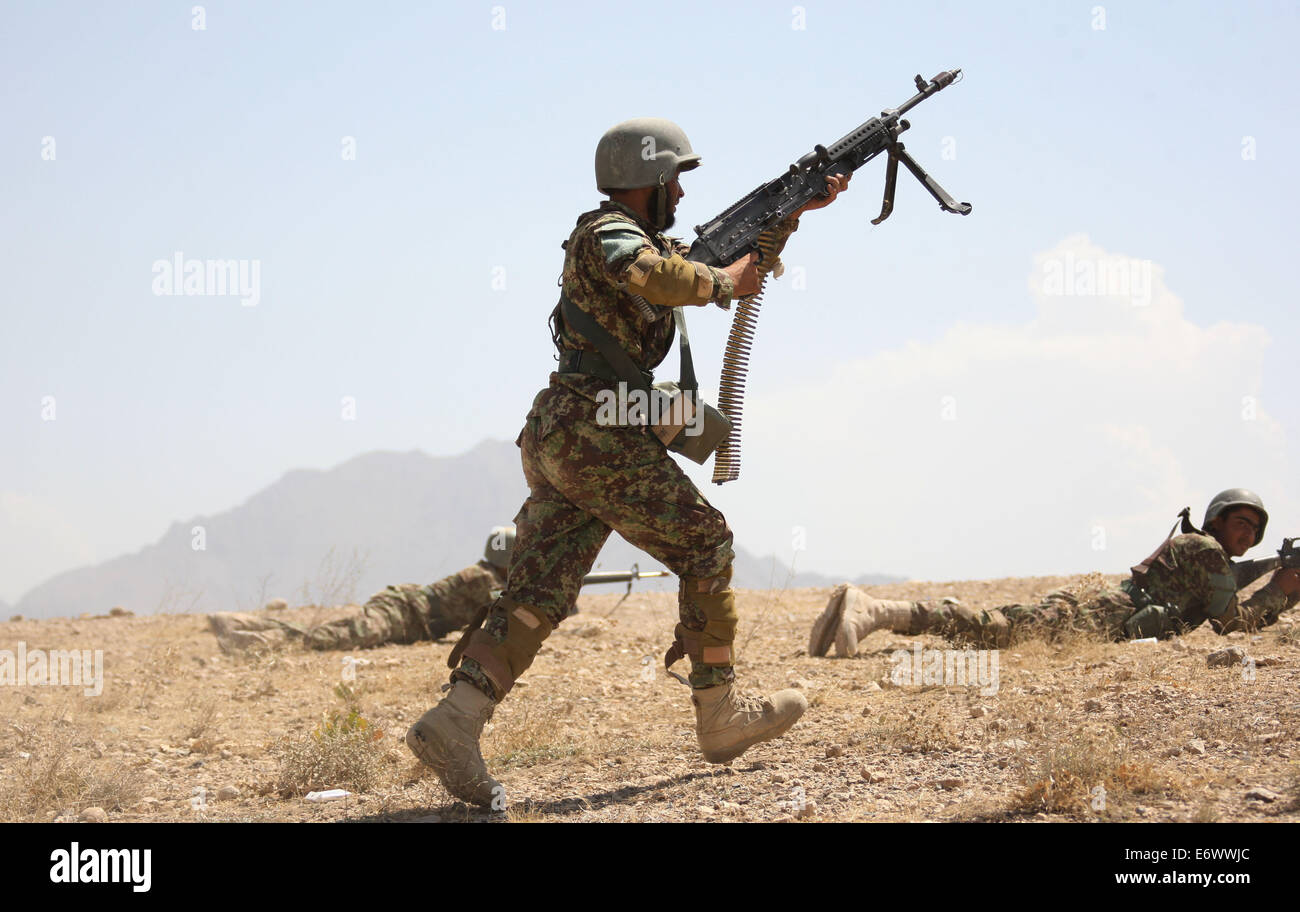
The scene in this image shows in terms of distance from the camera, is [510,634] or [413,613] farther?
[413,613]

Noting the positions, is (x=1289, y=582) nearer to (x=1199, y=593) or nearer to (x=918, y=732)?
(x=1199, y=593)

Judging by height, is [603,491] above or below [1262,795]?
above

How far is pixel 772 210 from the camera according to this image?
4.89m

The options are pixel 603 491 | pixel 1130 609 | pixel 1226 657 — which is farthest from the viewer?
pixel 1130 609

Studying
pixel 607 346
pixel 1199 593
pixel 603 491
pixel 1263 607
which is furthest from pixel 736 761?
pixel 1263 607

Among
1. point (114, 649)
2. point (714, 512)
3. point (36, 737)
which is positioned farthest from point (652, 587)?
point (714, 512)

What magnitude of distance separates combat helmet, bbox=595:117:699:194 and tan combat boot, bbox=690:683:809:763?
1944 millimetres

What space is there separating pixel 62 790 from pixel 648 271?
321 cm

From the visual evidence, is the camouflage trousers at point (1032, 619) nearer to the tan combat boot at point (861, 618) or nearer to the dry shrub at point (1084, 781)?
the tan combat boot at point (861, 618)

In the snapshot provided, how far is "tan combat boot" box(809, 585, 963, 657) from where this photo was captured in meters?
7.67

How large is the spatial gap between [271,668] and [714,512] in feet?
19.0

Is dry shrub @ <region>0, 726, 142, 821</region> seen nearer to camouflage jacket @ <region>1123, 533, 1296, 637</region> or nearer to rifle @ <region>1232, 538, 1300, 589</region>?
camouflage jacket @ <region>1123, 533, 1296, 637</region>
